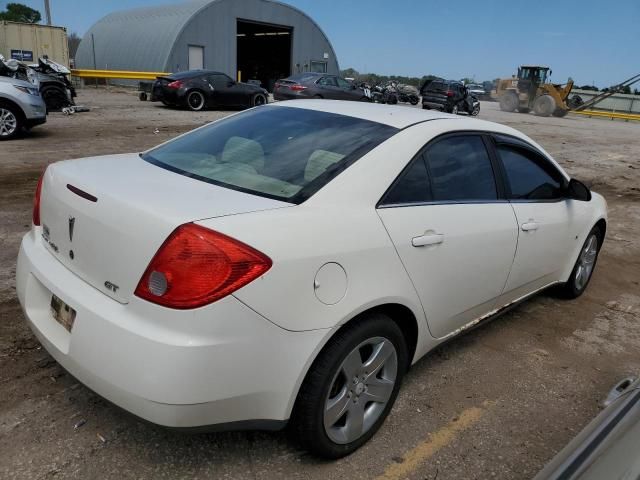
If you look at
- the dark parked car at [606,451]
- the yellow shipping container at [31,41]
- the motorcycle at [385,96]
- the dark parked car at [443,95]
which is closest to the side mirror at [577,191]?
the dark parked car at [606,451]

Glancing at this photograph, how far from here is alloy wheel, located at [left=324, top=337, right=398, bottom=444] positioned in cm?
230

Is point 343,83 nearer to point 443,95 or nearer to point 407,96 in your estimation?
point 443,95

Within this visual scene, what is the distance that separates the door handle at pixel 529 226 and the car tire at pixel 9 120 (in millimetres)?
10242

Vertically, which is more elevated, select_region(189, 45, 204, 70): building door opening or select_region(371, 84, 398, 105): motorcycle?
select_region(189, 45, 204, 70): building door opening

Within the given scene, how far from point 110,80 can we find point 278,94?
653 inches

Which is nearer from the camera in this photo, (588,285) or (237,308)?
(237,308)

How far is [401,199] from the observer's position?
254 centimetres

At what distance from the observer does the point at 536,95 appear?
3425cm

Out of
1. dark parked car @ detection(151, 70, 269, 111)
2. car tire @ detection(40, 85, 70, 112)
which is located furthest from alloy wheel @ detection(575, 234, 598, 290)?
dark parked car @ detection(151, 70, 269, 111)

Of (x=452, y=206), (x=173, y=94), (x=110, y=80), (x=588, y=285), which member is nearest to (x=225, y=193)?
(x=452, y=206)

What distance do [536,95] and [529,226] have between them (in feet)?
113

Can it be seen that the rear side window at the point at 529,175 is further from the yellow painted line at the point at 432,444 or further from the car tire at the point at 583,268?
the yellow painted line at the point at 432,444

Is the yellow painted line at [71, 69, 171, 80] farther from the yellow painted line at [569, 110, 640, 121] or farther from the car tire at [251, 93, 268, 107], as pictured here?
the yellow painted line at [569, 110, 640, 121]

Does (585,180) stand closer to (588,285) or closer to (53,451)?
(588,285)
